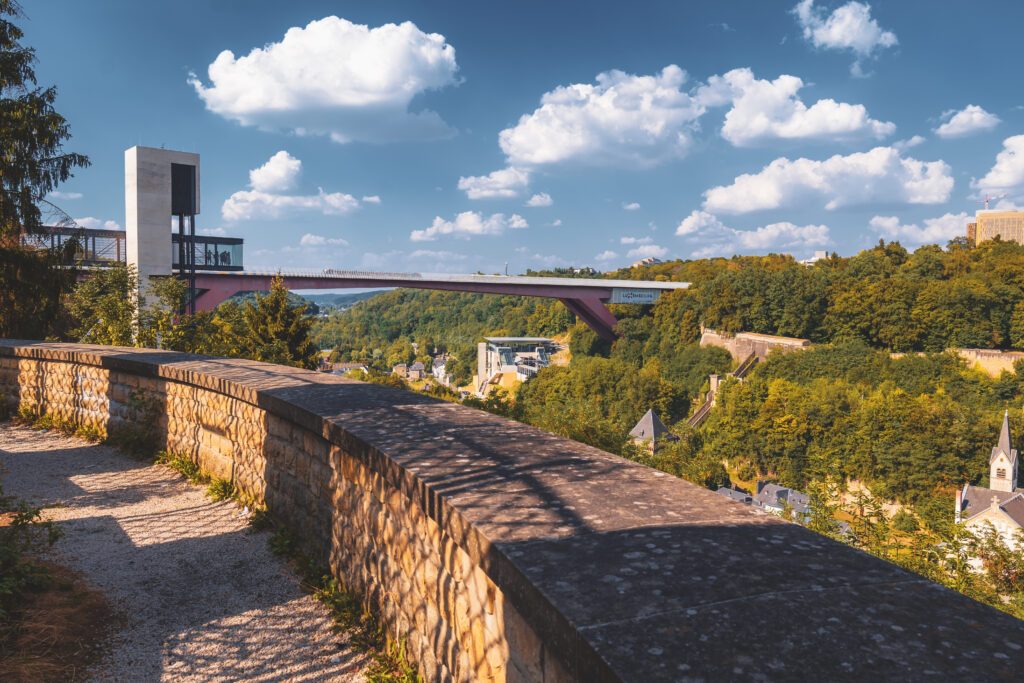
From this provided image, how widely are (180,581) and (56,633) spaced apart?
78cm

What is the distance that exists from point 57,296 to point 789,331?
61.7m

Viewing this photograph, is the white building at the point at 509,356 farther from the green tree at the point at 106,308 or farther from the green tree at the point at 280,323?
the green tree at the point at 106,308

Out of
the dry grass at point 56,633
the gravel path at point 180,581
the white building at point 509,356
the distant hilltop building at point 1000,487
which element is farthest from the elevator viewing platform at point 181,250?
the white building at point 509,356

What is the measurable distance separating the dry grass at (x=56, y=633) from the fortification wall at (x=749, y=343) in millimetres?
62036

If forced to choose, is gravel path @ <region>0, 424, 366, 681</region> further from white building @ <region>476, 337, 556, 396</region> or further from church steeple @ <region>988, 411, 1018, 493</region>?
white building @ <region>476, 337, 556, 396</region>

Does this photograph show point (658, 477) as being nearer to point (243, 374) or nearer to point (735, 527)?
point (735, 527)

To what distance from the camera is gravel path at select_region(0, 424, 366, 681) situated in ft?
10.4

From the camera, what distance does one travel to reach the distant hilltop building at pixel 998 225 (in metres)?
140

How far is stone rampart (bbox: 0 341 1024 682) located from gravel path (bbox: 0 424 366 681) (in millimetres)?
325

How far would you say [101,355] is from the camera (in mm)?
7254

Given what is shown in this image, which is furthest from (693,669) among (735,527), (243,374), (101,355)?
(101,355)

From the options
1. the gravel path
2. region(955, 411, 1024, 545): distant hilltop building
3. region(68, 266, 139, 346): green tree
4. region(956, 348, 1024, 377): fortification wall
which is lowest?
region(955, 411, 1024, 545): distant hilltop building

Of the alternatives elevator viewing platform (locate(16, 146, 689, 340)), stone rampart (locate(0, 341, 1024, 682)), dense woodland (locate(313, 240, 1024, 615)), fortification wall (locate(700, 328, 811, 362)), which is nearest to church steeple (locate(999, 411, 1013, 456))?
dense woodland (locate(313, 240, 1024, 615))

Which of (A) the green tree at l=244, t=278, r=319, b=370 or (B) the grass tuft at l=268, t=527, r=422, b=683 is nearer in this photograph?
(B) the grass tuft at l=268, t=527, r=422, b=683
